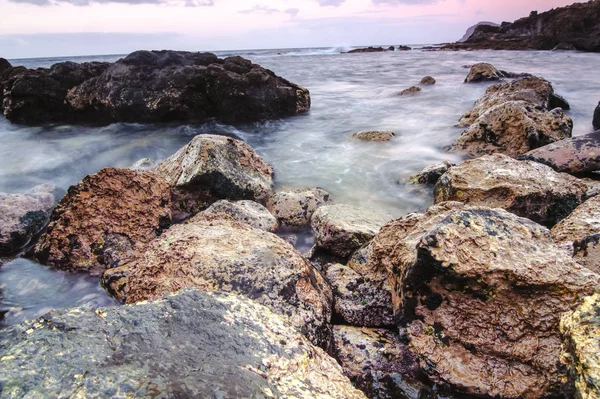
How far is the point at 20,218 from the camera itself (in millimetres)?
4332

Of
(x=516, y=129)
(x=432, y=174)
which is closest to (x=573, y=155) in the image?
(x=516, y=129)

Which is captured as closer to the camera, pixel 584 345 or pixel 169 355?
pixel 169 355

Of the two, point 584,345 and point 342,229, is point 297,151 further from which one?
point 584,345

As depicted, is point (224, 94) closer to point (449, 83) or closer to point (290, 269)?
point (290, 269)

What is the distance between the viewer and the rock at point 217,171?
4766 millimetres

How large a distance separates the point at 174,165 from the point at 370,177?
3.25 m

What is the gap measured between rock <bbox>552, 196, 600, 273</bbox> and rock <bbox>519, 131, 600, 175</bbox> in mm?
2006

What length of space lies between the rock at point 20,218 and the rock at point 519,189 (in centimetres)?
499

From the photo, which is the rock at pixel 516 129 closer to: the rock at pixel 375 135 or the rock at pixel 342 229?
the rock at pixel 375 135

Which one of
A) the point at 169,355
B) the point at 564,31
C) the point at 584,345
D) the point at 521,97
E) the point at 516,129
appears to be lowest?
the point at 584,345

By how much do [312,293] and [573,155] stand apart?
467cm

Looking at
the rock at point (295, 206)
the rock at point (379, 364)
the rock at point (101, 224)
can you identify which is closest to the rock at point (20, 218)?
the rock at point (101, 224)

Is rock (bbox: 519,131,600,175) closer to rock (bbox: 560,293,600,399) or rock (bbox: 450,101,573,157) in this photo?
rock (bbox: 450,101,573,157)

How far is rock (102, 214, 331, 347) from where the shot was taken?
2.44 meters
